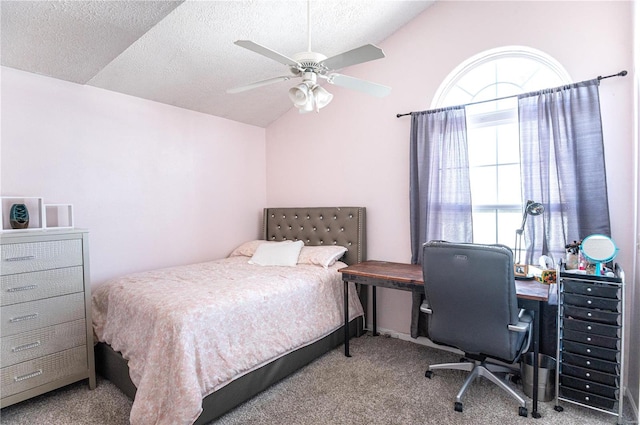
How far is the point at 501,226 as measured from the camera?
2.80 m

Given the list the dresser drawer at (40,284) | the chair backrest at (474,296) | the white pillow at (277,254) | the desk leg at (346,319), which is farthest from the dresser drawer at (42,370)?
the chair backrest at (474,296)

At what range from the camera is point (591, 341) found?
76.6 inches

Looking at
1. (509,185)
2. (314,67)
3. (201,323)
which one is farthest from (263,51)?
(509,185)

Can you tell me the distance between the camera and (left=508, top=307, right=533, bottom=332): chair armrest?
1874mm

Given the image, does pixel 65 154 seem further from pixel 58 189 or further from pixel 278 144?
pixel 278 144

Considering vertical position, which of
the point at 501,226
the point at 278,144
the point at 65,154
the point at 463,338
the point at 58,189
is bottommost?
the point at 463,338

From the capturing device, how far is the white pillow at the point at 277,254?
3178 millimetres

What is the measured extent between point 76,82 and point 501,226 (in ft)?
11.9

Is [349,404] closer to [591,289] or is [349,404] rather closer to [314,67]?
[591,289]

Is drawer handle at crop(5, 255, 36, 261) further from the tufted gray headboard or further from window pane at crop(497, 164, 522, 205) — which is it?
window pane at crop(497, 164, 522, 205)

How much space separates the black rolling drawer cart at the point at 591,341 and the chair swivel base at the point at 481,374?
0.25 meters

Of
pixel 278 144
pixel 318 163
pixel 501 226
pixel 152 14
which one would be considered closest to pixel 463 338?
pixel 501 226

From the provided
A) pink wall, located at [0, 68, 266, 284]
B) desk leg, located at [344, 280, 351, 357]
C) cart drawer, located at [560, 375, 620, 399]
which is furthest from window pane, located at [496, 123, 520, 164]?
pink wall, located at [0, 68, 266, 284]

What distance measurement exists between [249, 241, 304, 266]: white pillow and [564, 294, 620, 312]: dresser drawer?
2080 mm
